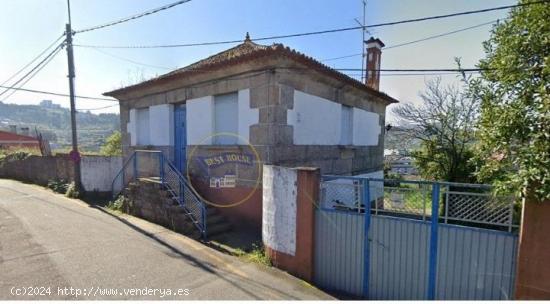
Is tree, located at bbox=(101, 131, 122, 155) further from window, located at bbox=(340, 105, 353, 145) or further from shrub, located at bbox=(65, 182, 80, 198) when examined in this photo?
window, located at bbox=(340, 105, 353, 145)

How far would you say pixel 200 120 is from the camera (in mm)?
8336

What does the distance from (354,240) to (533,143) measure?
258 cm

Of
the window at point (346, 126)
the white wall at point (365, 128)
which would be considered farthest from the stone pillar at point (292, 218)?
the white wall at point (365, 128)

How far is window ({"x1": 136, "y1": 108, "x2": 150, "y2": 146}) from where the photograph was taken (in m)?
10.5

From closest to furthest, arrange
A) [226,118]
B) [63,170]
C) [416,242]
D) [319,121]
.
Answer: [416,242], [226,118], [319,121], [63,170]

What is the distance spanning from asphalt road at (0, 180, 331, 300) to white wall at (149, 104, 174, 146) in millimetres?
2914

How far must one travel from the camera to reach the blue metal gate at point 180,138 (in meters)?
9.10

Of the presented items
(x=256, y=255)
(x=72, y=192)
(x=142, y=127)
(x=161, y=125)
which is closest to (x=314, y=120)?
(x=256, y=255)

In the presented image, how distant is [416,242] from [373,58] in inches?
391

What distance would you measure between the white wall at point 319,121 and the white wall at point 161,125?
4.31 m

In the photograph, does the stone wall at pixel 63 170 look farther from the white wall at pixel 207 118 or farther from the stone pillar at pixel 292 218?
the stone pillar at pixel 292 218

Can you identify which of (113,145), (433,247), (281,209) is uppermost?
(113,145)

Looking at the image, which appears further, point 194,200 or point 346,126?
point 346,126

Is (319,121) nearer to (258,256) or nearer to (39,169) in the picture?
(258,256)
